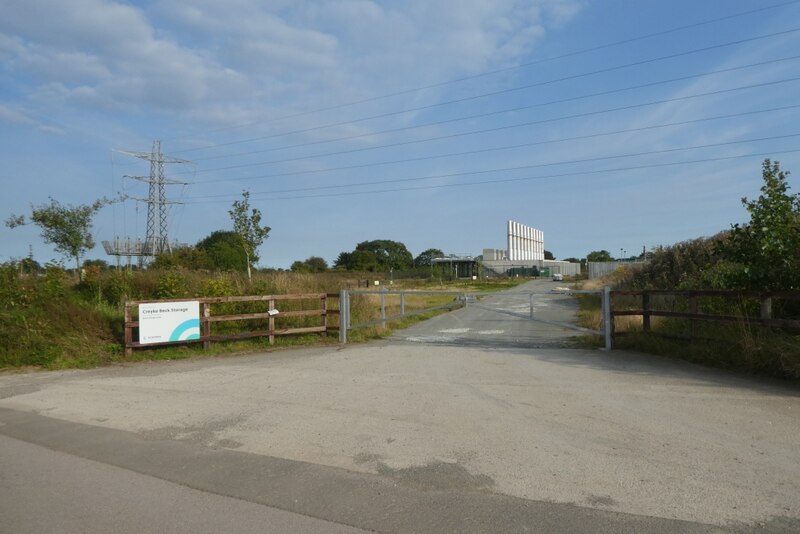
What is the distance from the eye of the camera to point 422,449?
19.1 ft

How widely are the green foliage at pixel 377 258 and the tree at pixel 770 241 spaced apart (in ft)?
278

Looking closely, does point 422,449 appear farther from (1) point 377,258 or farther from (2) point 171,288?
(1) point 377,258

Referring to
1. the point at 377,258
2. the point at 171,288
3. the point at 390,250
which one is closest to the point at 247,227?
the point at 171,288

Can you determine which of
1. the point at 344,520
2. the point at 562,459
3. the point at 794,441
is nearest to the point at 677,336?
the point at 794,441

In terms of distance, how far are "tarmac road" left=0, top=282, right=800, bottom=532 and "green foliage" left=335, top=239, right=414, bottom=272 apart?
282ft

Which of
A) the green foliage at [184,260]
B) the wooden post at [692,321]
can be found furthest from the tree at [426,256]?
the wooden post at [692,321]

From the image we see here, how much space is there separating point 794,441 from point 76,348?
13.0 m

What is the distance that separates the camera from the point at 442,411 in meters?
7.34

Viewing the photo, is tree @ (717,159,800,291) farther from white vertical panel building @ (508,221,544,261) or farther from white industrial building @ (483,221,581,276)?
white vertical panel building @ (508,221,544,261)

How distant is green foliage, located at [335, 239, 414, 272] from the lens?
101 m

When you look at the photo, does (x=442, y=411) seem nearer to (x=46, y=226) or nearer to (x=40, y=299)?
(x=40, y=299)

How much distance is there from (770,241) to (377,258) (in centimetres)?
11043

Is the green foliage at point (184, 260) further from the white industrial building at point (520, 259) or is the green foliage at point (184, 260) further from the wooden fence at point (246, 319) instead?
the white industrial building at point (520, 259)

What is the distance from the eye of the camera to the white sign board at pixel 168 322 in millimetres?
12625
